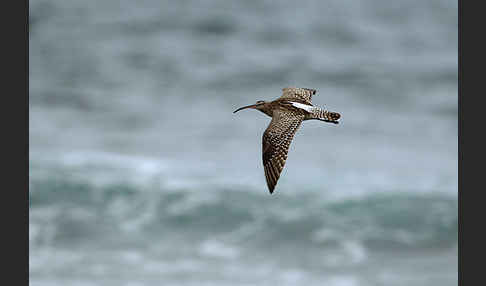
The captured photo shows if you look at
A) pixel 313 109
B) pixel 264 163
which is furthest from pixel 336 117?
pixel 264 163

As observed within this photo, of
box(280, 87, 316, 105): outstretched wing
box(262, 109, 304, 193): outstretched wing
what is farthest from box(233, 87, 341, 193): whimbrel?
box(280, 87, 316, 105): outstretched wing

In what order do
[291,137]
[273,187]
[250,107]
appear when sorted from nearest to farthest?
1. [273,187]
2. [291,137]
3. [250,107]

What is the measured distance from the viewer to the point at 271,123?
26.7 metres

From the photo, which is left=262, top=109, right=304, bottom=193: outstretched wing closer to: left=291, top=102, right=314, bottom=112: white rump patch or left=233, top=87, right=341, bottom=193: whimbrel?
left=233, top=87, right=341, bottom=193: whimbrel

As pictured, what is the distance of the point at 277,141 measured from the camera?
85.0 feet

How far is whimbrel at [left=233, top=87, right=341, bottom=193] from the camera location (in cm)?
2520

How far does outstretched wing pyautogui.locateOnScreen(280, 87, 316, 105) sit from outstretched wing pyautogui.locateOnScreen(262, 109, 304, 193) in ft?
10.7

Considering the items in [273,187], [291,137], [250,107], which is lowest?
[273,187]

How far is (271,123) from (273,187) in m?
3.43

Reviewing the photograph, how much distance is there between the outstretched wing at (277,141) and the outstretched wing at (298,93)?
3268 millimetres

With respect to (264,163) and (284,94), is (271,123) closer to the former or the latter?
(264,163)

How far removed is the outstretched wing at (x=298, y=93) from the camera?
30.5 metres

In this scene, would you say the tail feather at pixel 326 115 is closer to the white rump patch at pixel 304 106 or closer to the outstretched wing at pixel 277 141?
the white rump patch at pixel 304 106

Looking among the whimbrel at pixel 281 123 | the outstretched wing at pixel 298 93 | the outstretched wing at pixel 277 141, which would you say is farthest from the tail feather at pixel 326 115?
the outstretched wing at pixel 298 93
